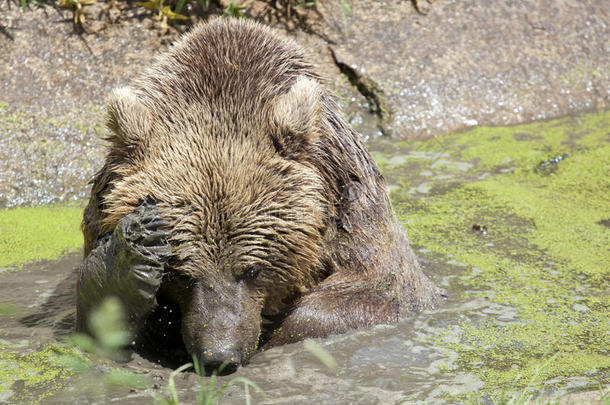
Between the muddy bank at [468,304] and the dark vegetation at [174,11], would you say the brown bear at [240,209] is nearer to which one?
the muddy bank at [468,304]

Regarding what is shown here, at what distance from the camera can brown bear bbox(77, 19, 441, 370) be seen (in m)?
3.89

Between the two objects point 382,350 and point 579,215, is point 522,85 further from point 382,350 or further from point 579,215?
point 382,350

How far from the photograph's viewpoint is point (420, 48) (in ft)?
27.8

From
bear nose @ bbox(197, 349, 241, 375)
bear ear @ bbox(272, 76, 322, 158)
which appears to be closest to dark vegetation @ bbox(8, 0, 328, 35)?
bear ear @ bbox(272, 76, 322, 158)

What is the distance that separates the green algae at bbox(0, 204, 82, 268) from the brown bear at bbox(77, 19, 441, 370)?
1345 mm

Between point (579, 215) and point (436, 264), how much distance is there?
1.52 metres

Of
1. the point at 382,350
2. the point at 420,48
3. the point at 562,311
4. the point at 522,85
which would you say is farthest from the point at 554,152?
the point at 382,350

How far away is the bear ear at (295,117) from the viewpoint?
420cm

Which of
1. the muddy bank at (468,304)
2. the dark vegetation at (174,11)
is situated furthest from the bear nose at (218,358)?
the dark vegetation at (174,11)

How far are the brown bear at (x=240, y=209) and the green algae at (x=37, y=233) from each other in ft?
4.41

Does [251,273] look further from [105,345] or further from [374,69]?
[374,69]

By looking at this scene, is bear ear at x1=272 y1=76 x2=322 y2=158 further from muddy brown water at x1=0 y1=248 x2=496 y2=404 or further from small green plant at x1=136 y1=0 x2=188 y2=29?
small green plant at x1=136 y1=0 x2=188 y2=29

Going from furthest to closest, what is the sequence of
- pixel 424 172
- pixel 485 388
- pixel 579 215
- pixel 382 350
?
pixel 424 172
pixel 579 215
pixel 382 350
pixel 485 388

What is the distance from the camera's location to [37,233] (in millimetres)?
6301
